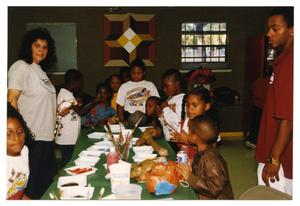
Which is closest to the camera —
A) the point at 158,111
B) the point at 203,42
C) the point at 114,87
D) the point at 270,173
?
the point at 270,173

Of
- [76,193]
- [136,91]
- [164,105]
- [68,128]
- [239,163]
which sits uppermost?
[136,91]

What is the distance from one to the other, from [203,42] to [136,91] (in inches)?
130

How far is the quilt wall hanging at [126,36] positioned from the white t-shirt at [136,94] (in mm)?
2793

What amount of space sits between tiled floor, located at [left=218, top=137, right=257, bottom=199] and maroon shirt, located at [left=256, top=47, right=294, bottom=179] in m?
1.61

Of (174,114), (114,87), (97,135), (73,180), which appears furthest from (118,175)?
(114,87)

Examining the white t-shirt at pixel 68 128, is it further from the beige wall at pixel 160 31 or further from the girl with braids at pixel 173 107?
the beige wall at pixel 160 31

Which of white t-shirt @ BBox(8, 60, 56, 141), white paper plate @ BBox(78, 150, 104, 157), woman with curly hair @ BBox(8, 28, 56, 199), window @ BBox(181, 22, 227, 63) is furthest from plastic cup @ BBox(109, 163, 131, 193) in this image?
window @ BBox(181, 22, 227, 63)

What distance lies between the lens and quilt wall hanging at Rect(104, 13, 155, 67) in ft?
22.6

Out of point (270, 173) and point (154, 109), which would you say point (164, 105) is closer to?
point (154, 109)

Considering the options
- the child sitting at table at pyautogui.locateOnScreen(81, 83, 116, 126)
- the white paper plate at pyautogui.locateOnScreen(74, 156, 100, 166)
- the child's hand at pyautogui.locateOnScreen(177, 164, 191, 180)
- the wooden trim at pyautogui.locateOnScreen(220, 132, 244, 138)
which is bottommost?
the wooden trim at pyautogui.locateOnScreen(220, 132, 244, 138)

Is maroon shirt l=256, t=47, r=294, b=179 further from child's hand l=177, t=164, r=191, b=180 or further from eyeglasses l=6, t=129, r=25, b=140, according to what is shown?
eyeglasses l=6, t=129, r=25, b=140

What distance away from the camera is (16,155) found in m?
2.19

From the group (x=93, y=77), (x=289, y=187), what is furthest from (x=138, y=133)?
(x=93, y=77)
